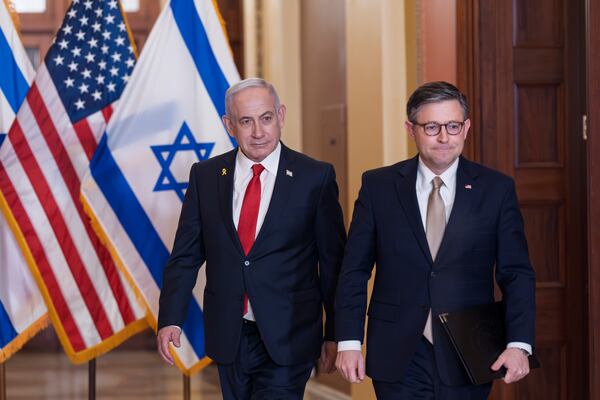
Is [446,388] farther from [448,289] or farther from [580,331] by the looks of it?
[580,331]

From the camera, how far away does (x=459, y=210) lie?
306 cm

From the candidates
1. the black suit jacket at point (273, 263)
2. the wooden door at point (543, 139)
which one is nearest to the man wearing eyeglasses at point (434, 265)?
the black suit jacket at point (273, 263)

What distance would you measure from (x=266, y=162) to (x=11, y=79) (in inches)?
95.5

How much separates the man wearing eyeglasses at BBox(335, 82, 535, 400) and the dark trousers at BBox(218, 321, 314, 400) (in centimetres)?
43

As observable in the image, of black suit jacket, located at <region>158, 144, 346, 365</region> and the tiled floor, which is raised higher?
black suit jacket, located at <region>158, 144, 346, 365</region>

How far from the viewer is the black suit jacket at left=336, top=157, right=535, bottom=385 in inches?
119

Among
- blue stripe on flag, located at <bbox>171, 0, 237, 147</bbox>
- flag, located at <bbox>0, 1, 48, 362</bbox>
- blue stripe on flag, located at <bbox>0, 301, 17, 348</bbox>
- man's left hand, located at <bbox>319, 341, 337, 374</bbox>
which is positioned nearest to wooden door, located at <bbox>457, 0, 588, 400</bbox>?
blue stripe on flag, located at <bbox>171, 0, 237, 147</bbox>

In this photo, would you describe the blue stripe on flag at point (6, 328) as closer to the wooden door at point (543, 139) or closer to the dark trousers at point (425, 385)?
the wooden door at point (543, 139)

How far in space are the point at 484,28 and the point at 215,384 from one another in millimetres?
4335

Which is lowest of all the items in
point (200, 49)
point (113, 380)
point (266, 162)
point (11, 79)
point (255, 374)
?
point (113, 380)

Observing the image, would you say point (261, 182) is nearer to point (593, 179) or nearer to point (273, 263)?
point (273, 263)

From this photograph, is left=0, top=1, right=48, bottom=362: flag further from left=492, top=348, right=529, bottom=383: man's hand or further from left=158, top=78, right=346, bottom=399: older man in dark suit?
left=492, top=348, right=529, bottom=383: man's hand

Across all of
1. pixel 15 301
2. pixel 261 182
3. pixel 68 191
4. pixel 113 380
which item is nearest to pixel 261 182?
pixel 261 182

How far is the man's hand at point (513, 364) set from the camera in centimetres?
292
